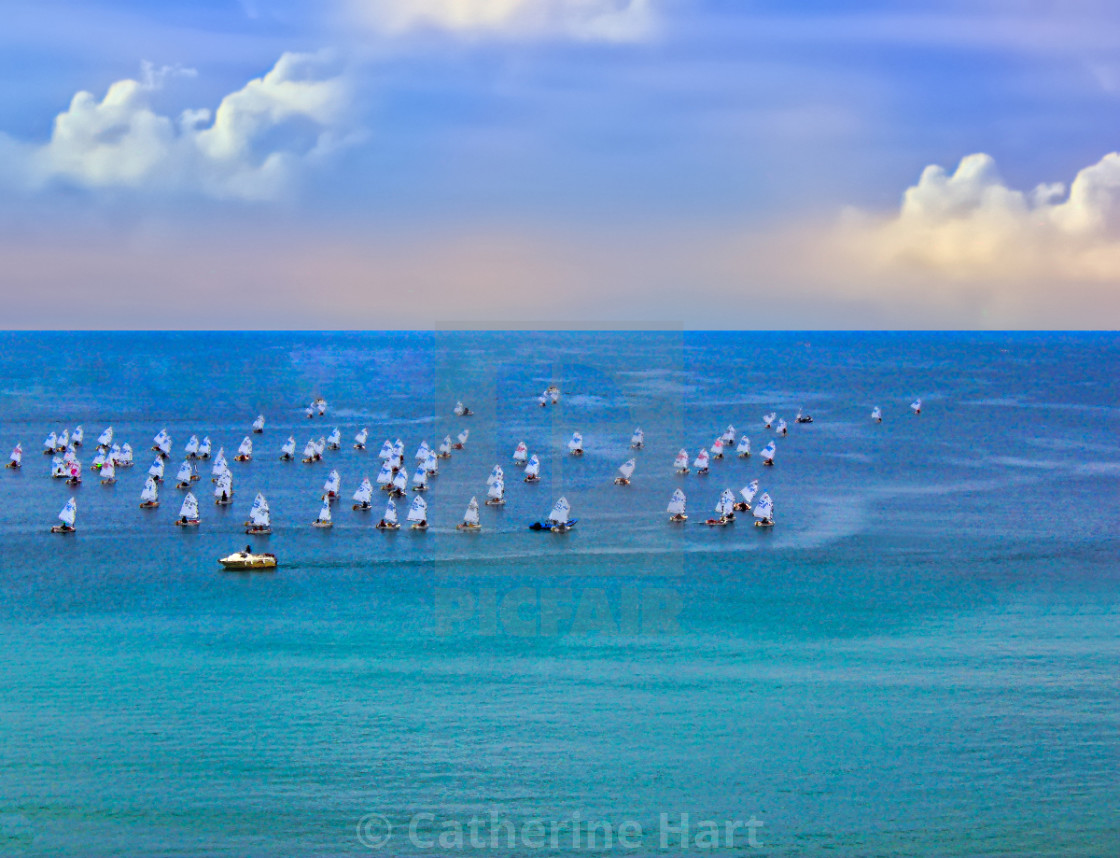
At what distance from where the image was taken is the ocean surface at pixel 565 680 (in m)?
45.0

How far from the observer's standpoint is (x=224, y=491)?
10525cm

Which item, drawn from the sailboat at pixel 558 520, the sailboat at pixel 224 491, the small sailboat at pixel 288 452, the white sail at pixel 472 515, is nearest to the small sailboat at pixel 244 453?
the small sailboat at pixel 288 452

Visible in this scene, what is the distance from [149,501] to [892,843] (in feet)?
253

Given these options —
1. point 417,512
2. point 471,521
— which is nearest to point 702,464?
point 471,521

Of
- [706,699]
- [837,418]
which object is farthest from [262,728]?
[837,418]

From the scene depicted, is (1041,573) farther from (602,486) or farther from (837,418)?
(837,418)

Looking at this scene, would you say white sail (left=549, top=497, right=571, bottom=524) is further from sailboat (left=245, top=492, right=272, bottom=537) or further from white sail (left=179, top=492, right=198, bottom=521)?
white sail (left=179, top=492, right=198, bottom=521)

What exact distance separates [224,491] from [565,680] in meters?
55.8

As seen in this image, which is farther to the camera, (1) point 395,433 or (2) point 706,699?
(1) point 395,433

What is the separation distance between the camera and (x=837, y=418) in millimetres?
191750

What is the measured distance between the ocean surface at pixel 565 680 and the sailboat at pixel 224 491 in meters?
1.63

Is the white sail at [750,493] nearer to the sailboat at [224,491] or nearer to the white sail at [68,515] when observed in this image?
the sailboat at [224,491]

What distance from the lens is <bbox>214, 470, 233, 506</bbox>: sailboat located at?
105 metres

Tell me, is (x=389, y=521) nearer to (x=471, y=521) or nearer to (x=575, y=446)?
(x=471, y=521)
